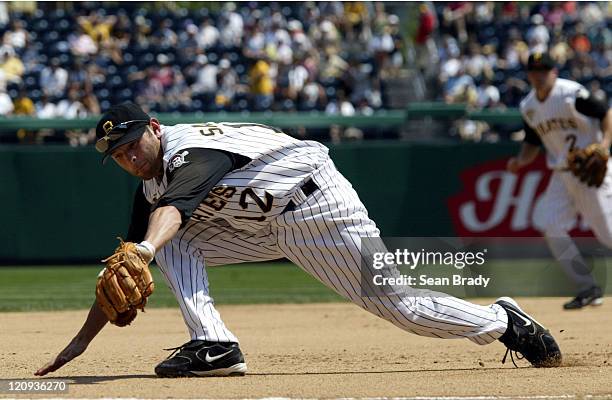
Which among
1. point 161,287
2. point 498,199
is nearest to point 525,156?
point 498,199

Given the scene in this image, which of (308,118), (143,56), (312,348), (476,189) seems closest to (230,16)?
(143,56)

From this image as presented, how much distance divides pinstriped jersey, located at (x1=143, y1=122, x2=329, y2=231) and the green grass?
15.1ft

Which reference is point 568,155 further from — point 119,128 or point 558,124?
point 119,128

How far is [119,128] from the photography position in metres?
4.83

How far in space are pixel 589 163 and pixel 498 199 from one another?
4643mm

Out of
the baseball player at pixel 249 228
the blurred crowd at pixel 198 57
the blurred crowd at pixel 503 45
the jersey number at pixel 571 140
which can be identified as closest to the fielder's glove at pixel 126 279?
the baseball player at pixel 249 228

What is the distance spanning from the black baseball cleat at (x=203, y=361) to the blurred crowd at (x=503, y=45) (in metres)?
11.7

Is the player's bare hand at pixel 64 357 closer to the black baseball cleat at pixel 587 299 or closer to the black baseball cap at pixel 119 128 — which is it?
the black baseball cap at pixel 119 128

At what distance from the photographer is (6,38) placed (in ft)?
55.1

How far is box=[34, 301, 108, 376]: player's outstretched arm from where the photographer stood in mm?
5074

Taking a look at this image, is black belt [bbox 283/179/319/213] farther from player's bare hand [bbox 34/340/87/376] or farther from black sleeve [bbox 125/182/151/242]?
player's bare hand [bbox 34/340/87/376]

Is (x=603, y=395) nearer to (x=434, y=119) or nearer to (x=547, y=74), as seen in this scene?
(x=547, y=74)

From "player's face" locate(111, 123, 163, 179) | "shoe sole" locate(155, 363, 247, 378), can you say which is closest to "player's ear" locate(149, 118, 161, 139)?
"player's face" locate(111, 123, 163, 179)

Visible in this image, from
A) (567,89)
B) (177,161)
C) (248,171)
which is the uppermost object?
(177,161)
